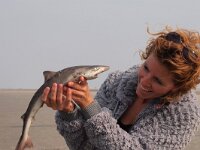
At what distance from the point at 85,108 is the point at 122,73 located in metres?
0.85

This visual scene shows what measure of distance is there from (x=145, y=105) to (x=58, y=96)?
3.33 feet

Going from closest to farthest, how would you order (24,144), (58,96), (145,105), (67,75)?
1. (58,96)
2. (67,75)
3. (145,105)
4. (24,144)

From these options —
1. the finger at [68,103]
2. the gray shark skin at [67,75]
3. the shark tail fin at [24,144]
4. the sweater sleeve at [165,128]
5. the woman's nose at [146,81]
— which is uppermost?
the gray shark skin at [67,75]

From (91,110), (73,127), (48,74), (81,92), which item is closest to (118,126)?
(91,110)

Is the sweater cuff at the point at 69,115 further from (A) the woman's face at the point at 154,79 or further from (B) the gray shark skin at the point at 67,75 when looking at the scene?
(A) the woman's face at the point at 154,79

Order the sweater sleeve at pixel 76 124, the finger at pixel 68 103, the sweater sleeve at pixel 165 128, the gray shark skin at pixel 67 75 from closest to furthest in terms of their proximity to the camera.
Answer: the finger at pixel 68 103
the gray shark skin at pixel 67 75
the sweater sleeve at pixel 76 124
the sweater sleeve at pixel 165 128

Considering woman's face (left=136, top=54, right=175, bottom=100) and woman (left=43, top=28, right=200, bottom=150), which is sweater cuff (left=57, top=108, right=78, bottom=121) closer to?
woman (left=43, top=28, right=200, bottom=150)

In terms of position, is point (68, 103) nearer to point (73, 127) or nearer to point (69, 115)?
point (69, 115)

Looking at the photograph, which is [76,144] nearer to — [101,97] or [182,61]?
[101,97]

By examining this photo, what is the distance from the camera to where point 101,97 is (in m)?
5.58

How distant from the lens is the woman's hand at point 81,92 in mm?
4812

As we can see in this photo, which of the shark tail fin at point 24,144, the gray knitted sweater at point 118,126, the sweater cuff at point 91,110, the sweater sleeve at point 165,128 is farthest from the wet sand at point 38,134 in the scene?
the sweater cuff at point 91,110

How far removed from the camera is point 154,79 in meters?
5.09

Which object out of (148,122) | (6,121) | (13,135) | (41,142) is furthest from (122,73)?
(6,121)
